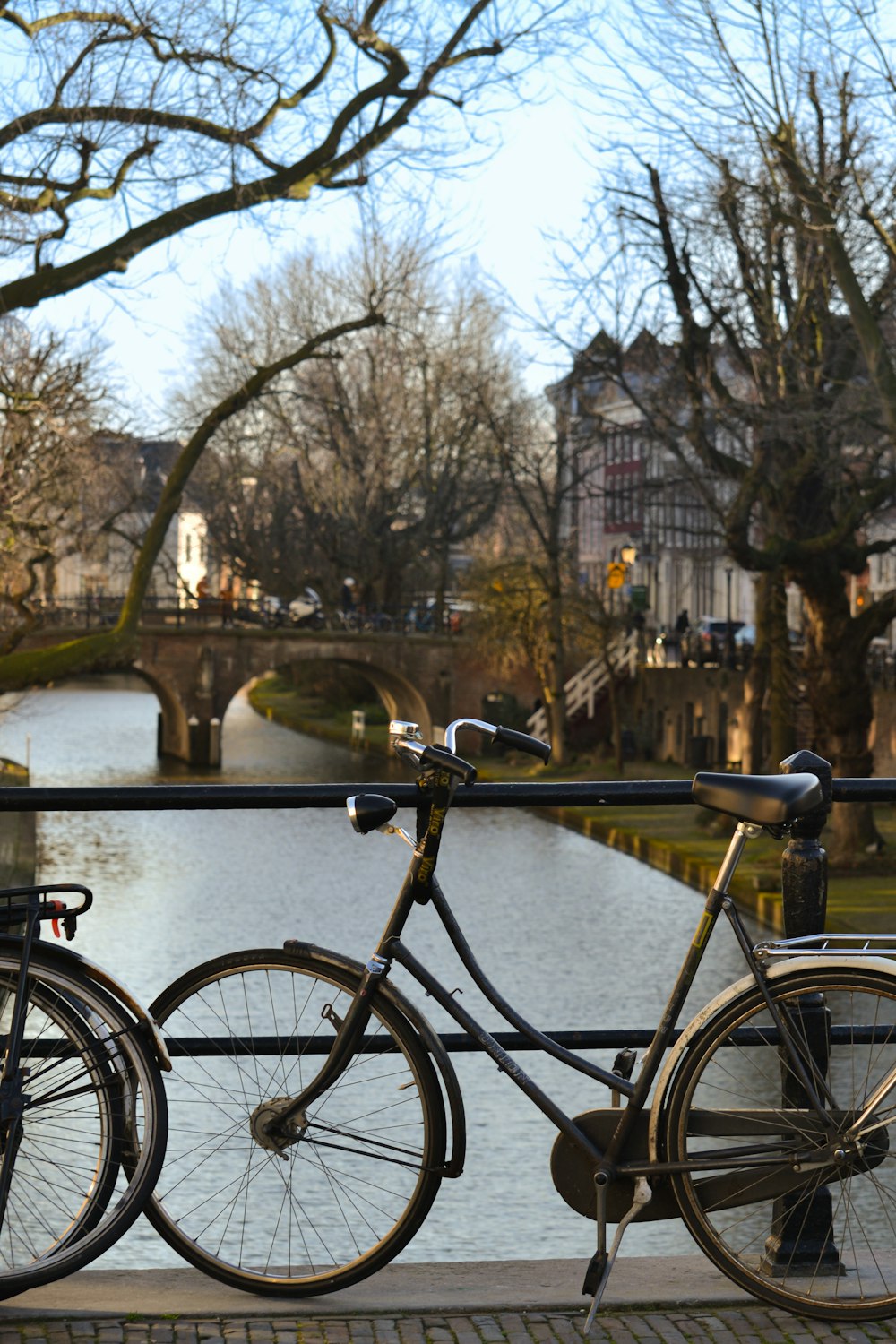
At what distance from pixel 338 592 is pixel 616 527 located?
1203cm

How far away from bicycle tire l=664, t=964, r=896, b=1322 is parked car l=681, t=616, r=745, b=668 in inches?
1496

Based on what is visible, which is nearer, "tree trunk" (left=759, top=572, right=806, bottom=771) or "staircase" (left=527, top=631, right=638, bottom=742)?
"tree trunk" (left=759, top=572, right=806, bottom=771)

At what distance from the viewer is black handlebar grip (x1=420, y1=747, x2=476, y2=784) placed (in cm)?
291

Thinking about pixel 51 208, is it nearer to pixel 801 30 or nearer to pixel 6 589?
pixel 801 30

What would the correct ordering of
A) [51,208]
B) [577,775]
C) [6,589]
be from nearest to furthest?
1. [51,208]
2. [6,589]
3. [577,775]

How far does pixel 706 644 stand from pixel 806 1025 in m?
42.8

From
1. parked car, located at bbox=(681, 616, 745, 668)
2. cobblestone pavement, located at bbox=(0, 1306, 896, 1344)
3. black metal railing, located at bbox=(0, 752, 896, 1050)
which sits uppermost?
parked car, located at bbox=(681, 616, 745, 668)

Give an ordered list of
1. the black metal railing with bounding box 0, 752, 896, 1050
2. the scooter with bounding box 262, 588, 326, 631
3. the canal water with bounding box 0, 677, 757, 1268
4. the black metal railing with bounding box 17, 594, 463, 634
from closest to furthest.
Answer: the black metal railing with bounding box 0, 752, 896, 1050, the canal water with bounding box 0, 677, 757, 1268, the black metal railing with bounding box 17, 594, 463, 634, the scooter with bounding box 262, 588, 326, 631

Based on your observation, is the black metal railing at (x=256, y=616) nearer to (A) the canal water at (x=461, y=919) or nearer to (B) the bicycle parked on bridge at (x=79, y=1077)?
(A) the canal water at (x=461, y=919)

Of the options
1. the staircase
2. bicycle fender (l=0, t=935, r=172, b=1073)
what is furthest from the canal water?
bicycle fender (l=0, t=935, r=172, b=1073)

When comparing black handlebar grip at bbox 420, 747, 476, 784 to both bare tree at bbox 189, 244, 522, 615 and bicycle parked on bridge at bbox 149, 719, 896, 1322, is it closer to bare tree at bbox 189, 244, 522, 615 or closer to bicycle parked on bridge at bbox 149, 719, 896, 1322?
bicycle parked on bridge at bbox 149, 719, 896, 1322

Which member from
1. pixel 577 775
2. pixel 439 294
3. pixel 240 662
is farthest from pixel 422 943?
pixel 240 662

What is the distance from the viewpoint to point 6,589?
24891 millimetres

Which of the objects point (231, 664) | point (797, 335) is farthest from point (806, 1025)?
point (231, 664)
